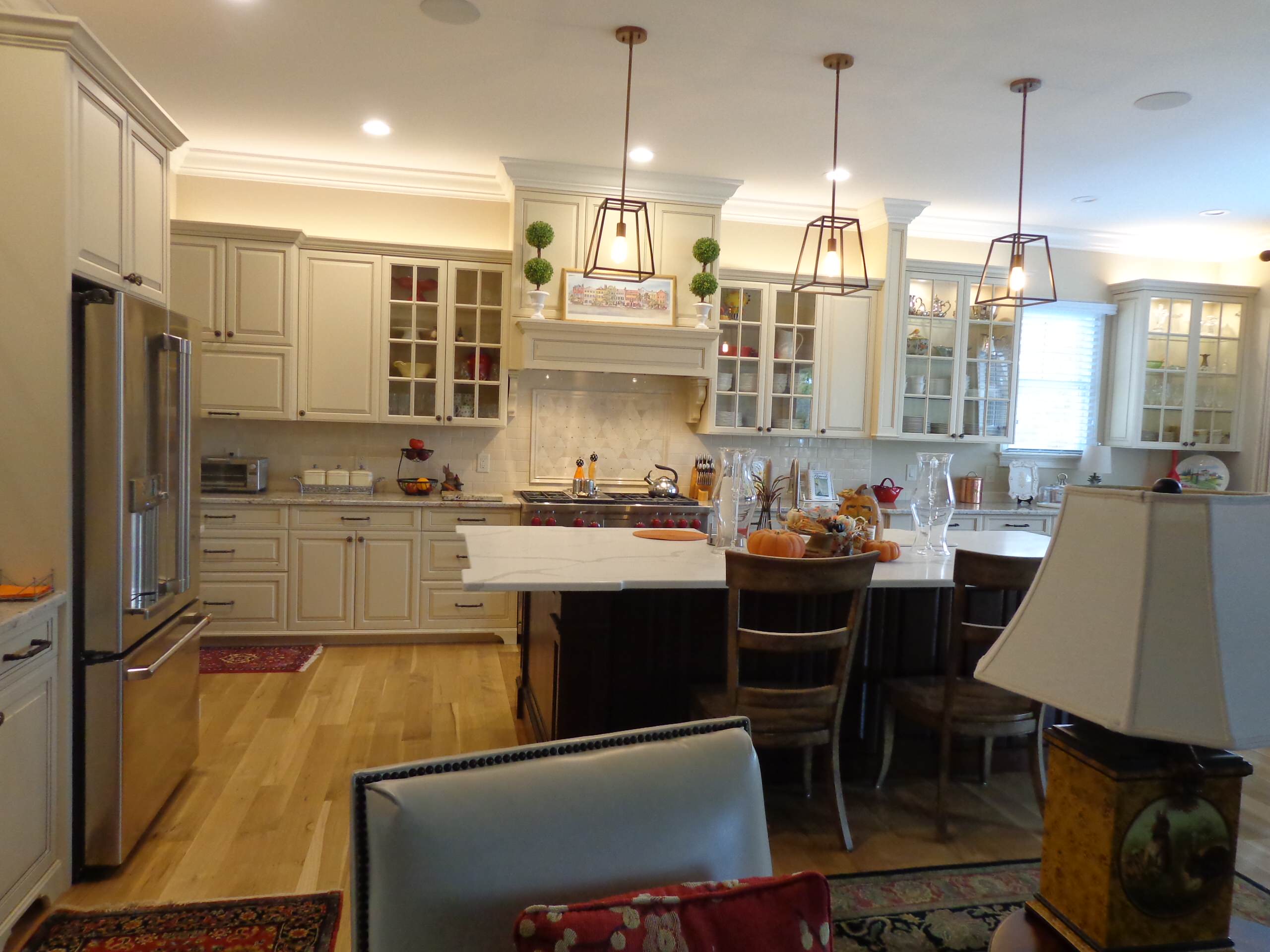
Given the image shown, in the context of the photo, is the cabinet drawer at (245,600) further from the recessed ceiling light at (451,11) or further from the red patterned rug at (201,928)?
the recessed ceiling light at (451,11)

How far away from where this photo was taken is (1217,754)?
1.11 m

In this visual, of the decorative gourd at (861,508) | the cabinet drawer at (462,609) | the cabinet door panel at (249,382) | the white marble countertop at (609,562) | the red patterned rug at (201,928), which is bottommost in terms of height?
the red patterned rug at (201,928)

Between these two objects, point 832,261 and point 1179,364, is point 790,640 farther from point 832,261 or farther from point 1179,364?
point 1179,364

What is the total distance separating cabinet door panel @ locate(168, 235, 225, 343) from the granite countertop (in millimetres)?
899

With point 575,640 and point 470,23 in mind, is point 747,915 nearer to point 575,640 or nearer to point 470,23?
point 575,640

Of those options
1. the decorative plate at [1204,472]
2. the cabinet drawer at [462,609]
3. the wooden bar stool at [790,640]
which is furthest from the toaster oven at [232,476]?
the decorative plate at [1204,472]

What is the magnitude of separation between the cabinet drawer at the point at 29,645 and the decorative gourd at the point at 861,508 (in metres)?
2.49

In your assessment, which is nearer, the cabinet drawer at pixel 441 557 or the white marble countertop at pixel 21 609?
the white marble countertop at pixel 21 609

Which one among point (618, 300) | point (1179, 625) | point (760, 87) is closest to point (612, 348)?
point (618, 300)

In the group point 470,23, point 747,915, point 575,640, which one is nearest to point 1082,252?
point 470,23

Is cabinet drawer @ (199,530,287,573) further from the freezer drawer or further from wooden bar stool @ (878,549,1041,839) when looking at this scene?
wooden bar stool @ (878,549,1041,839)

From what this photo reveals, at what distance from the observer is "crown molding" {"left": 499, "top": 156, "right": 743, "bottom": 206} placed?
16.5ft

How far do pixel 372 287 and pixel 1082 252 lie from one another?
4.98 m

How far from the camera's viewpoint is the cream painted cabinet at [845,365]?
5691 mm
